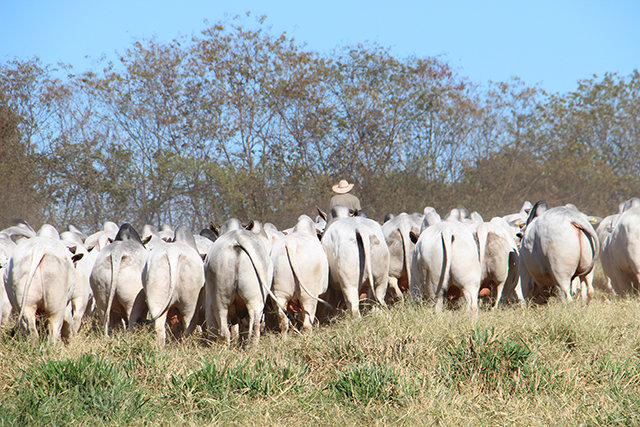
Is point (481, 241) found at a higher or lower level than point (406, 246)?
higher

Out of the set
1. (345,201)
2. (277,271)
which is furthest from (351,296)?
(345,201)

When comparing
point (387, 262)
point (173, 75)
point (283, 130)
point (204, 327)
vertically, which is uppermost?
point (173, 75)

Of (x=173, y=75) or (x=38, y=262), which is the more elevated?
(x=173, y=75)

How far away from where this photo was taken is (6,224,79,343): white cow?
25.4 ft

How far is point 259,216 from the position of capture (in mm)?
21391

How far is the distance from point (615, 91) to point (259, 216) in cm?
1591

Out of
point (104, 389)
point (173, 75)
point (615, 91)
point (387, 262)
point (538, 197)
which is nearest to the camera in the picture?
point (104, 389)

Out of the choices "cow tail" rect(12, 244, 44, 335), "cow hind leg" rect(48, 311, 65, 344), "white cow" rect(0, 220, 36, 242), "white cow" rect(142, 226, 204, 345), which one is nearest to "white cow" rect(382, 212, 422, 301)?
"white cow" rect(142, 226, 204, 345)

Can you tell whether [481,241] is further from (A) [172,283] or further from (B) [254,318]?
(A) [172,283]

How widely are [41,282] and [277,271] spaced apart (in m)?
2.64

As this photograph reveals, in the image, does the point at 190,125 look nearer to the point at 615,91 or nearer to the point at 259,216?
the point at 259,216

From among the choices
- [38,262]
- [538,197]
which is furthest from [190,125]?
[38,262]

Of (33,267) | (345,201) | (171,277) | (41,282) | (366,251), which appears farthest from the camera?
(345,201)

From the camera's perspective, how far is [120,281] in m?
8.46
